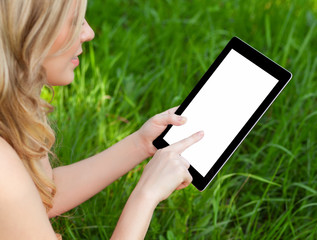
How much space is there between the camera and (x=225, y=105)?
1.47 m

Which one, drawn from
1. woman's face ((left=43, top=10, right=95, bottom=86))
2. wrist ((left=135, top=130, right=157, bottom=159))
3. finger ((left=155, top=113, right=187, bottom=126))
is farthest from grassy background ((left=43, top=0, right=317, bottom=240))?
woman's face ((left=43, top=10, right=95, bottom=86))

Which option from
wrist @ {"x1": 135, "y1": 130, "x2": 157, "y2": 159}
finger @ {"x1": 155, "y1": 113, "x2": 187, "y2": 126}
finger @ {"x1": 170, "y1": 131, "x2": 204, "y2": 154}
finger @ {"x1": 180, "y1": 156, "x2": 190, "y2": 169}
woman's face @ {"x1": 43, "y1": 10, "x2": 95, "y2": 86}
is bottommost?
finger @ {"x1": 180, "y1": 156, "x2": 190, "y2": 169}

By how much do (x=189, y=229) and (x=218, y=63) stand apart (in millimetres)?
628

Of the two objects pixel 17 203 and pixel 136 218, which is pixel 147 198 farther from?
pixel 17 203

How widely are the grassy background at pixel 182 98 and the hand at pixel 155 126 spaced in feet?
1.04

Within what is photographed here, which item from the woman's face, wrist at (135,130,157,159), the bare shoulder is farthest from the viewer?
wrist at (135,130,157,159)

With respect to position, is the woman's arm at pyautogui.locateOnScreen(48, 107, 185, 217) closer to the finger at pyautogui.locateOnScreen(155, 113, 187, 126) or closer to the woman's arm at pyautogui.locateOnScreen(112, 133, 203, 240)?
the finger at pyautogui.locateOnScreen(155, 113, 187, 126)

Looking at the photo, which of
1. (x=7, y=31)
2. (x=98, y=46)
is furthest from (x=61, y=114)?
(x=7, y=31)

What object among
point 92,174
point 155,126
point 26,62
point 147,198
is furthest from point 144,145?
point 26,62

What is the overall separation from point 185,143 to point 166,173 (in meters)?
0.11

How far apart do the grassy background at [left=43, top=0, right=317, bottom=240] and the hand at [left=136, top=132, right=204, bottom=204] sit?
0.40m

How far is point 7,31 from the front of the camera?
118cm

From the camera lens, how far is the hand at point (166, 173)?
1.32 metres

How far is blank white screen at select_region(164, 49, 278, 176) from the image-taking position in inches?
56.1
